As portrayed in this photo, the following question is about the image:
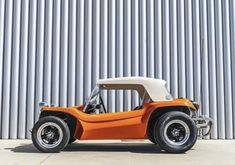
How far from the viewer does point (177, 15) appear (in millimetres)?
11102

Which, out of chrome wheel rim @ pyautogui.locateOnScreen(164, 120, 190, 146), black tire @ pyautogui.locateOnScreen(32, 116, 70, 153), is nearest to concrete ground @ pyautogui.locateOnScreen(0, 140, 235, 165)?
black tire @ pyautogui.locateOnScreen(32, 116, 70, 153)

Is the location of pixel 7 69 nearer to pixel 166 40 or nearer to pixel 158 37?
pixel 158 37

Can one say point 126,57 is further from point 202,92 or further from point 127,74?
point 202,92

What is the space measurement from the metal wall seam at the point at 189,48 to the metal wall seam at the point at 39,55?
3.73 m

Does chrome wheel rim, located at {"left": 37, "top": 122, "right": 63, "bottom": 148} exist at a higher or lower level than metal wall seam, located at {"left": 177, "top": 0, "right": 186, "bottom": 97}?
lower

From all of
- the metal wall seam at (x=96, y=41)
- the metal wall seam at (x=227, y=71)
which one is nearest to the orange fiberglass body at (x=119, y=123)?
the metal wall seam at (x=96, y=41)

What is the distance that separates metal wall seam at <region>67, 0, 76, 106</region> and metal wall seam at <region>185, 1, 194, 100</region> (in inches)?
115

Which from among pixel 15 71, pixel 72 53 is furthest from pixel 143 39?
pixel 15 71

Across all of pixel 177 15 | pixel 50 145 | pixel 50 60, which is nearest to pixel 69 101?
pixel 50 60

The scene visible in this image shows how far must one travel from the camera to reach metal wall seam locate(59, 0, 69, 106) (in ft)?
34.6

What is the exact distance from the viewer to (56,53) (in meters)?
10.7

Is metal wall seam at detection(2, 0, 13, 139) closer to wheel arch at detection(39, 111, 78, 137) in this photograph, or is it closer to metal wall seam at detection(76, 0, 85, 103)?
metal wall seam at detection(76, 0, 85, 103)

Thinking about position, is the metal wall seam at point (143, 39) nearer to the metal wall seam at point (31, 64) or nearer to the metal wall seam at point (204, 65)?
the metal wall seam at point (204, 65)

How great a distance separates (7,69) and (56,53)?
1.29 meters
